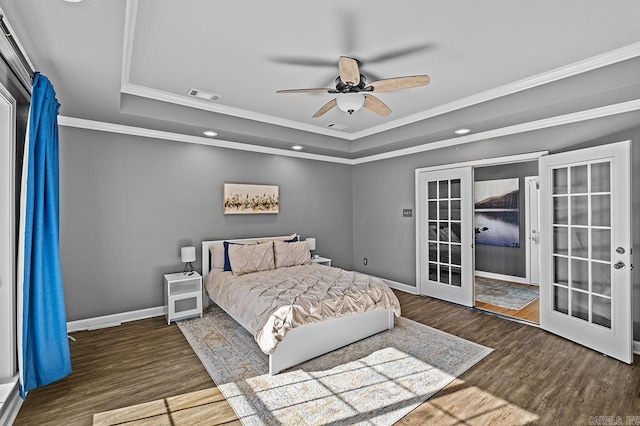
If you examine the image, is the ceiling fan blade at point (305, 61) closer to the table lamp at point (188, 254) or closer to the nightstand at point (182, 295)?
the table lamp at point (188, 254)

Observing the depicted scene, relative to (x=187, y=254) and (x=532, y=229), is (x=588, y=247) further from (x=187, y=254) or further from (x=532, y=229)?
(x=187, y=254)

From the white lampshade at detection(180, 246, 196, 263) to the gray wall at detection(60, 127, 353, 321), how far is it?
0.26 metres

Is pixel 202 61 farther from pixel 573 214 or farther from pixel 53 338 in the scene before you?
pixel 573 214

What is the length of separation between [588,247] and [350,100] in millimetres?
2895

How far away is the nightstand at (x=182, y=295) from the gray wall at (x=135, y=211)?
0.26 metres

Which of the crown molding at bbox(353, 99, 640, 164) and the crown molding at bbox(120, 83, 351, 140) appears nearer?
the crown molding at bbox(353, 99, 640, 164)

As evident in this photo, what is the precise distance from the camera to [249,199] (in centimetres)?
501

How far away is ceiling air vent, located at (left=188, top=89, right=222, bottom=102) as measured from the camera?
354 cm

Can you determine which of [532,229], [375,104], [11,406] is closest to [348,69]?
[375,104]

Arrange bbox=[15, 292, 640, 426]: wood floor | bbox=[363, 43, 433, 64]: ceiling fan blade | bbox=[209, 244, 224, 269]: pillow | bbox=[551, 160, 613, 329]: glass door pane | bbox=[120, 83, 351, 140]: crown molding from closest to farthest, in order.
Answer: bbox=[15, 292, 640, 426]: wood floor
bbox=[363, 43, 433, 64]: ceiling fan blade
bbox=[551, 160, 613, 329]: glass door pane
bbox=[120, 83, 351, 140]: crown molding
bbox=[209, 244, 224, 269]: pillow

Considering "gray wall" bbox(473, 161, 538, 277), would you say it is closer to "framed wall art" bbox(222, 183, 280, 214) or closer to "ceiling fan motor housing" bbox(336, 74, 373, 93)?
"framed wall art" bbox(222, 183, 280, 214)

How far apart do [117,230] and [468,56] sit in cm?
428

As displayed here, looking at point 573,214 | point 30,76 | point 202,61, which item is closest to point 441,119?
point 573,214

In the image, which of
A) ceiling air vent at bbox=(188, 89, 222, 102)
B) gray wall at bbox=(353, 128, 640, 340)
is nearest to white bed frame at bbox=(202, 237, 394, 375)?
gray wall at bbox=(353, 128, 640, 340)
